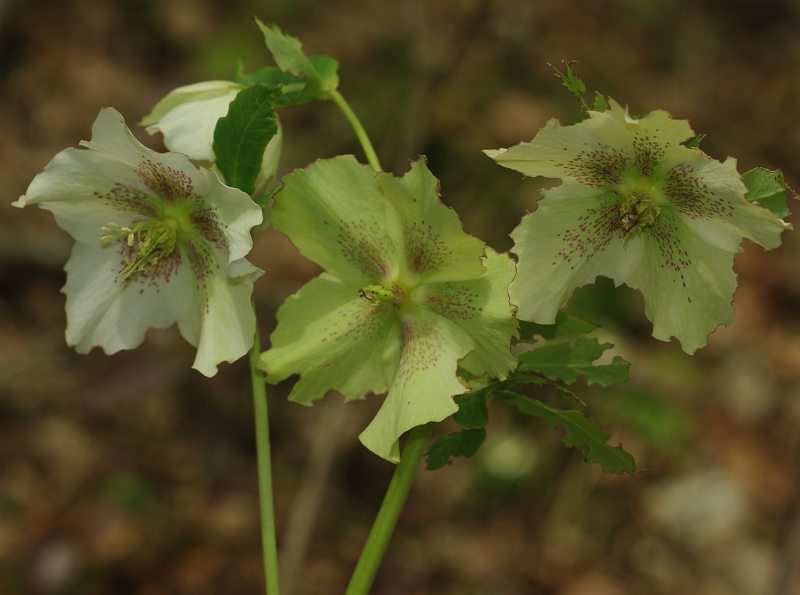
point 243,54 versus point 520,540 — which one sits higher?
point 243,54

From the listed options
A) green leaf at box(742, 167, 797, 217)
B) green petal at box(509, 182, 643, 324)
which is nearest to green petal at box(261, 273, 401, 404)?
green petal at box(509, 182, 643, 324)

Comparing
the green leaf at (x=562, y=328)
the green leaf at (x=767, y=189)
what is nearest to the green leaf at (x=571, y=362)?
the green leaf at (x=562, y=328)

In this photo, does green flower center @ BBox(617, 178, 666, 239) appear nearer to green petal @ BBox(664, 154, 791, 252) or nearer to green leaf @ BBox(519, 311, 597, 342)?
green petal @ BBox(664, 154, 791, 252)

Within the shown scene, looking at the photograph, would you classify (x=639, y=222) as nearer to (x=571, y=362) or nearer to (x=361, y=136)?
(x=571, y=362)

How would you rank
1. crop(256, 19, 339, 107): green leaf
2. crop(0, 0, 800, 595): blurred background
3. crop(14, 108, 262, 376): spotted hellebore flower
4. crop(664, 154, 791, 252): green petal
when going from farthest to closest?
crop(0, 0, 800, 595): blurred background < crop(256, 19, 339, 107): green leaf < crop(14, 108, 262, 376): spotted hellebore flower < crop(664, 154, 791, 252): green petal

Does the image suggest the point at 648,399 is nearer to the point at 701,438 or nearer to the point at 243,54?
the point at 701,438

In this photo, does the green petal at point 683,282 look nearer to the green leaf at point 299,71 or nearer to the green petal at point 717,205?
the green petal at point 717,205

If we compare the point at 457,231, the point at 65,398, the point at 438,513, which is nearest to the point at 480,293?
the point at 457,231
